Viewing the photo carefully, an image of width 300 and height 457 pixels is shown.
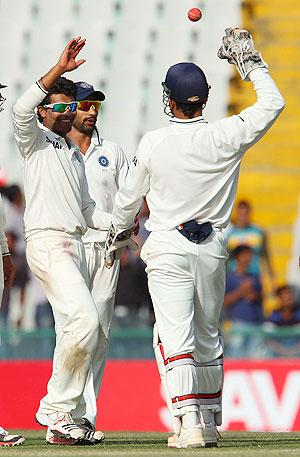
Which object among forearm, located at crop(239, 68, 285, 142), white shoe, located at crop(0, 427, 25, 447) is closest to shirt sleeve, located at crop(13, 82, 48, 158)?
forearm, located at crop(239, 68, 285, 142)

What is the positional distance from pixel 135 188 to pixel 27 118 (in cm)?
91

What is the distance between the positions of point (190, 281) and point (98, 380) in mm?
1702

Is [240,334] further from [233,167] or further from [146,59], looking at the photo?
[146,59]

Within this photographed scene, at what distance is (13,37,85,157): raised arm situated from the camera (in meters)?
8.44

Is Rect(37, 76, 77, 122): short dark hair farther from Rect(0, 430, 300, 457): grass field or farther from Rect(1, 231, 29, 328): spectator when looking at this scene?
Rect(1, 231, 29, 328): spectator

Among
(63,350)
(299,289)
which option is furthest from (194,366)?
(299,289)

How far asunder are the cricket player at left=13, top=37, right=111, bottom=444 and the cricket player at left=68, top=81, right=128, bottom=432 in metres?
0.34

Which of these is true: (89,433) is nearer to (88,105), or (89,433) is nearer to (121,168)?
(121,168)

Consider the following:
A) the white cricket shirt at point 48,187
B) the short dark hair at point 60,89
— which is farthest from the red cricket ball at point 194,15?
the white cricket shirt at point 48,187

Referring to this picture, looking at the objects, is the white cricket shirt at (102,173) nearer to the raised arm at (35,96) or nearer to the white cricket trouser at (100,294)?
the white cricket trouser at (100,294)

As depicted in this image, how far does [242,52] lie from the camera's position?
325 inches

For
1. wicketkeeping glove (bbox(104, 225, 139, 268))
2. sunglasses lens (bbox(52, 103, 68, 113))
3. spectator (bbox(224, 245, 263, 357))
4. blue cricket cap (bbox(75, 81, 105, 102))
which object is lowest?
spectator (bbox(224, 245, 263, 357))

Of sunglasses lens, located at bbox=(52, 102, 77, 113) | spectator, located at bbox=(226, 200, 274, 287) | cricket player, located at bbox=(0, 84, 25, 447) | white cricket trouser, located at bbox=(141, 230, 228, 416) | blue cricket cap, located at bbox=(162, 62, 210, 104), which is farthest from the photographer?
spectator, located at bbox=(226, 200, 274, 287)

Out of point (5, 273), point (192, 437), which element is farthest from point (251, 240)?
point (192, 437)
